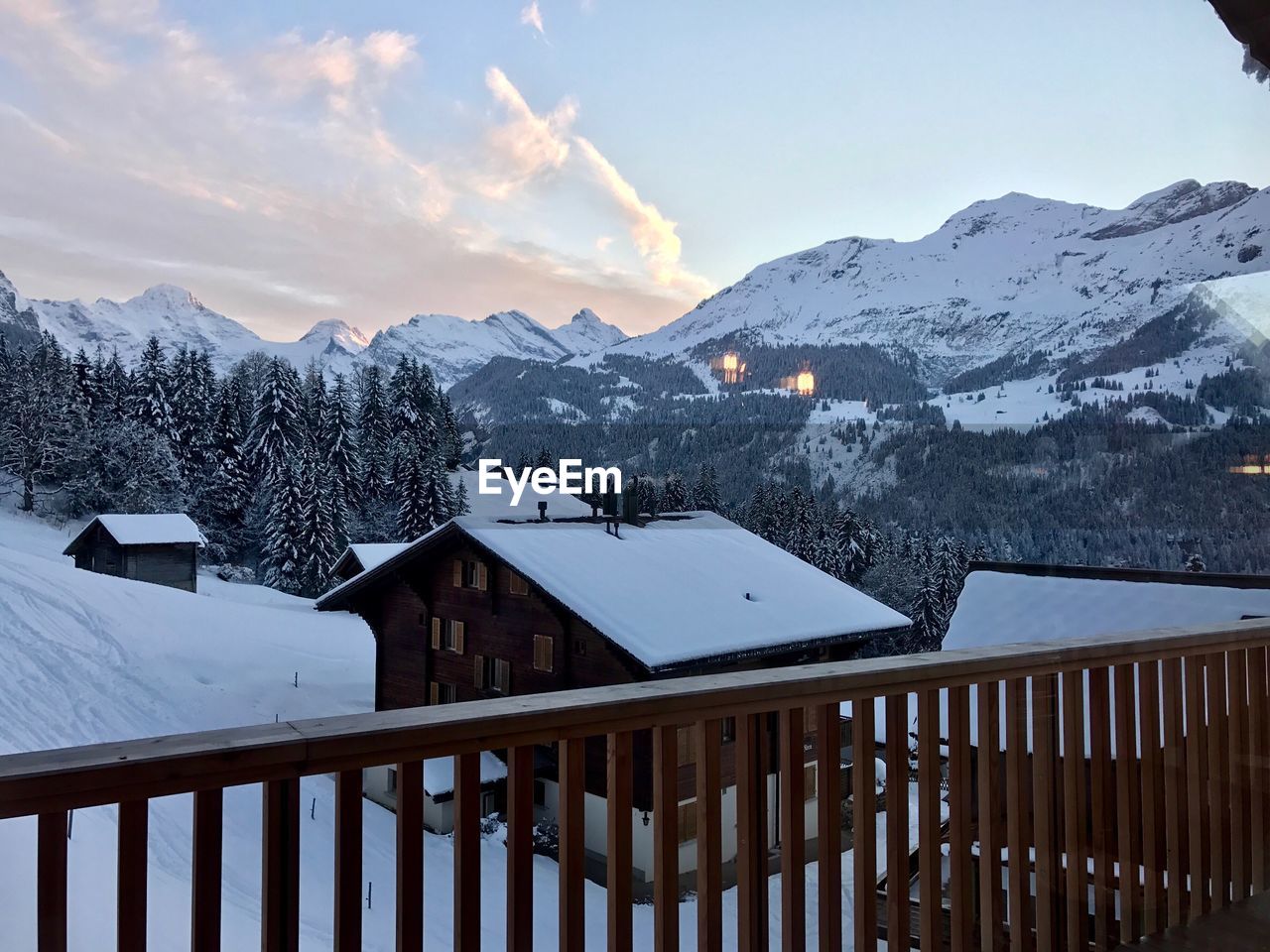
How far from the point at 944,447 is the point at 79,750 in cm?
459

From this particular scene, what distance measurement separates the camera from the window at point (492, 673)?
16.0ft

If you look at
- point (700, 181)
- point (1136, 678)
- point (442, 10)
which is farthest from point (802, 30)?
point (1136, 678)

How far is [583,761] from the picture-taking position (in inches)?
32.1

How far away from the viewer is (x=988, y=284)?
575cm

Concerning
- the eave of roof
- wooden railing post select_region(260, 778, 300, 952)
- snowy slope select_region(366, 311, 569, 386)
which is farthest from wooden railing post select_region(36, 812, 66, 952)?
the eave of roof

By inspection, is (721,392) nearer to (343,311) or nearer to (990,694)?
(343,311)

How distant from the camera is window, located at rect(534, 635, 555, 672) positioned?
4.77m

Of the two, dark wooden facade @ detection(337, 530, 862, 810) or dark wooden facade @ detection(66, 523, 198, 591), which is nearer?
dark wooden facade @ detection(66, 523, 198, 591)

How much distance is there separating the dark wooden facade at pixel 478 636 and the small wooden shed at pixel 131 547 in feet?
3.27

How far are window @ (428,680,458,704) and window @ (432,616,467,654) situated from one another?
13.6 inches

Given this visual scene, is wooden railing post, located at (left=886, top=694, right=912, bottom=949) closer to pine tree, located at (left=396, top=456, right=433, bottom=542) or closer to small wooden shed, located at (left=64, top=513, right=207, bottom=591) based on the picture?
small wooden shed, located at (left=64, top=513, right=207, bottom=591)

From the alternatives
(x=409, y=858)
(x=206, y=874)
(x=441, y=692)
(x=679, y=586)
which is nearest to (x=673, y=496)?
(x=679, y=586)

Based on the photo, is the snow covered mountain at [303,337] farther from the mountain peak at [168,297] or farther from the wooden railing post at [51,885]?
the wooden railing post at [51,885]

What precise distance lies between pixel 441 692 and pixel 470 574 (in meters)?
0.68
